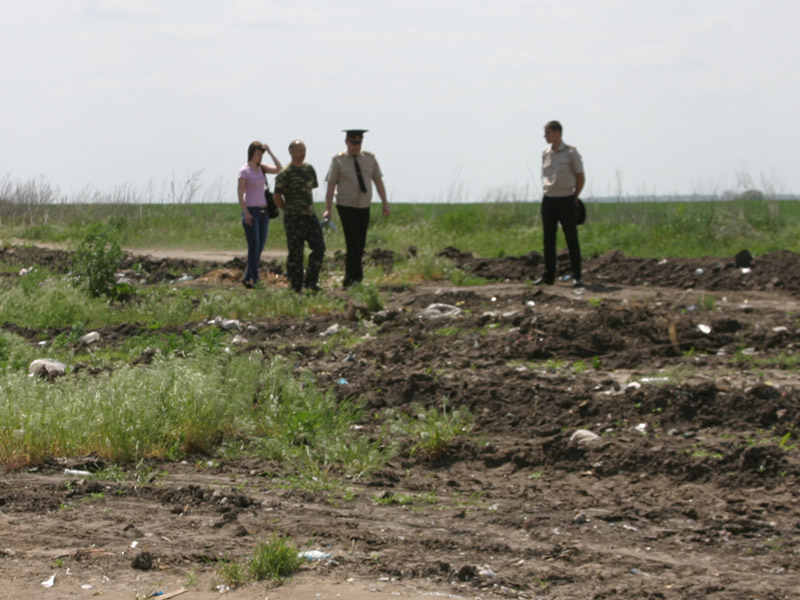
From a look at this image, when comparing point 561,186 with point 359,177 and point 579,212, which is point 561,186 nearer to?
point 579,212

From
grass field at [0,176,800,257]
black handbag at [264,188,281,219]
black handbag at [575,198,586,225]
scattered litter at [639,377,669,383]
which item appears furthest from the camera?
grass field at [0,176,800,257]

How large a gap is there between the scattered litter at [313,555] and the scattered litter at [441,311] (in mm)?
6062

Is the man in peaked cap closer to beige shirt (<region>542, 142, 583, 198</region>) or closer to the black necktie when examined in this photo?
the black necktie

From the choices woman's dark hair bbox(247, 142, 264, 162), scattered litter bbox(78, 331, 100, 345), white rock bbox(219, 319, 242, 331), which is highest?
woman's dark hair bbox(247, 142, 264, 162)

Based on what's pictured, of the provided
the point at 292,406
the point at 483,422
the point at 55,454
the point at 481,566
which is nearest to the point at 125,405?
the point at 55,454

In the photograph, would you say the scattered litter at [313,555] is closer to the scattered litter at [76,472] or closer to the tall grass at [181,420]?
the tall grass at [181,420]

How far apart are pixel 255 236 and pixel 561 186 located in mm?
3512

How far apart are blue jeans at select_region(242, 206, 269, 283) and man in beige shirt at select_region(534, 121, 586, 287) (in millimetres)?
3233

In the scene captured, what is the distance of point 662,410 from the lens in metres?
6.22

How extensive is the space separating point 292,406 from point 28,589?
2787 mm

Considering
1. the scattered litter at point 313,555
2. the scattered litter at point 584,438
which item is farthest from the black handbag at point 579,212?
the scattered litter at point 313,555

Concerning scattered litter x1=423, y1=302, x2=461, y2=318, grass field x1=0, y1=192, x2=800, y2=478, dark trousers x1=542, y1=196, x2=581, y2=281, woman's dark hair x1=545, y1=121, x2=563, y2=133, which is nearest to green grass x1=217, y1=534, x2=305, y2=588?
grass field x1=0, y1=192, x2=800, y2=478

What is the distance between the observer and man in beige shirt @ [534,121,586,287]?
1160cm

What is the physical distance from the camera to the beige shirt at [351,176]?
11.7 m
